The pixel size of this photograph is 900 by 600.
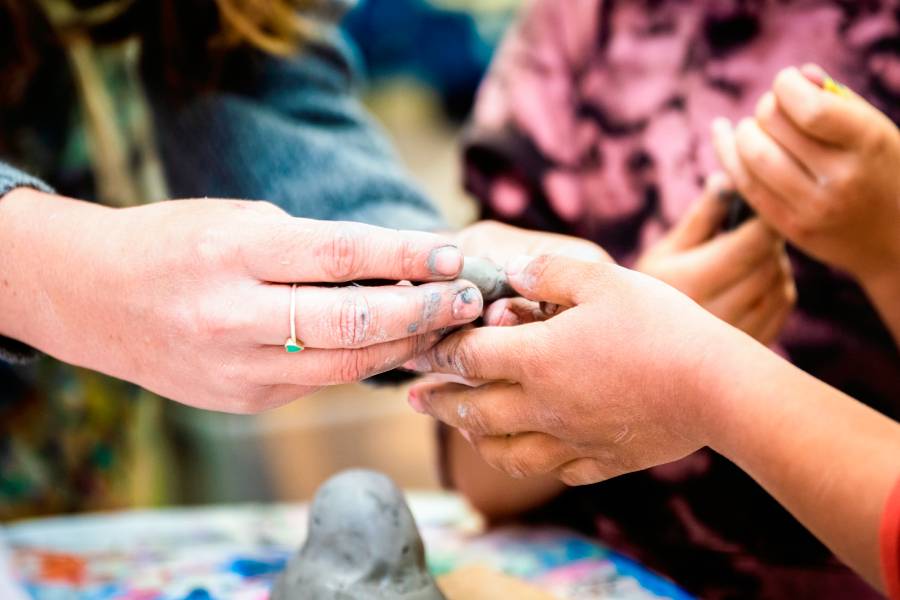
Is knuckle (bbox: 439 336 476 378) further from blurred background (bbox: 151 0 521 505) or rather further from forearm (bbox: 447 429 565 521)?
blurred background (bbox: 151 0 521 505)

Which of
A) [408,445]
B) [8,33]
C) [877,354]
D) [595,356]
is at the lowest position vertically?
[408,445]

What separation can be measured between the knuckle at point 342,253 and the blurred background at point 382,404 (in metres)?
1.02

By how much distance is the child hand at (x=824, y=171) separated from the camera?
69 centimetres

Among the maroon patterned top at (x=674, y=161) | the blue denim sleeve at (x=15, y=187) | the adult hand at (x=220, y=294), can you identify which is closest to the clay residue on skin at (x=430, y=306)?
the adult hand at (x=220, y=294)

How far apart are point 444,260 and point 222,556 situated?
46 cm

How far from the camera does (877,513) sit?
1.46 feet

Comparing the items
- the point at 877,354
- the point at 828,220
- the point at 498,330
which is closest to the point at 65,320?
the point at 498,330

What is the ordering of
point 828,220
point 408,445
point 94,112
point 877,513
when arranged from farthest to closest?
point 408,445, point 94,112, point 828,220, point 877,513

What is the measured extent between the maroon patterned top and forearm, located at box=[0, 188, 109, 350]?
52cm

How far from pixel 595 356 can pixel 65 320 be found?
1.24 ft

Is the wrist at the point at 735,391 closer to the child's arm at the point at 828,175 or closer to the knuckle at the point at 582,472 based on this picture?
the knuckle at the point at 582,472

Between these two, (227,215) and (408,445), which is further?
(408,445)

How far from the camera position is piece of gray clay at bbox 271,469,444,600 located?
0.69 m

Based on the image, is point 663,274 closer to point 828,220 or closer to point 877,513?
point 828,220
